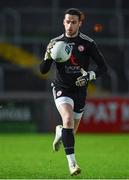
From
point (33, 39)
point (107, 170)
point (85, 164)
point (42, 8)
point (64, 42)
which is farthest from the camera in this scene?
point (42, 8)

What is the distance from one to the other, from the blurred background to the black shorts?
440 inches

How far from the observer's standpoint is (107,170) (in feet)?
32.8

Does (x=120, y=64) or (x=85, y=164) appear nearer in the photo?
(x=85, y=164)

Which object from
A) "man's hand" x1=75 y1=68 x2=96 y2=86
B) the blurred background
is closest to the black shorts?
"man's hand" x1=75 y1=68 x2=96 y2=86

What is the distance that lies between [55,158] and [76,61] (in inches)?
131

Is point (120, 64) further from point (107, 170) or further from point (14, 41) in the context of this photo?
point (107, 170)

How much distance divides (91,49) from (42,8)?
14759mm

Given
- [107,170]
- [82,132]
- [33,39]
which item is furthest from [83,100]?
[33,39]

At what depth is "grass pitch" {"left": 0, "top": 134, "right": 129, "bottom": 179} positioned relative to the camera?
9.34 m

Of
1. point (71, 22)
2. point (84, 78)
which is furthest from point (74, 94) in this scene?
point (71, 22)

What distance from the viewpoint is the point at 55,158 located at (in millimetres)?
12375

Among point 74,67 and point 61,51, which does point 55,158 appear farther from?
point 61,51

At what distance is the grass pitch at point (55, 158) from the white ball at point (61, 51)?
1.41 metres

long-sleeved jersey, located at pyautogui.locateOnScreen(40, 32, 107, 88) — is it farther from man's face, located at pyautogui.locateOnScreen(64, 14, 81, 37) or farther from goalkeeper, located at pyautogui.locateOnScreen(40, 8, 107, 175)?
man's face, located at pyautogui.locateOnScreen(64, 14, 81, 37)
